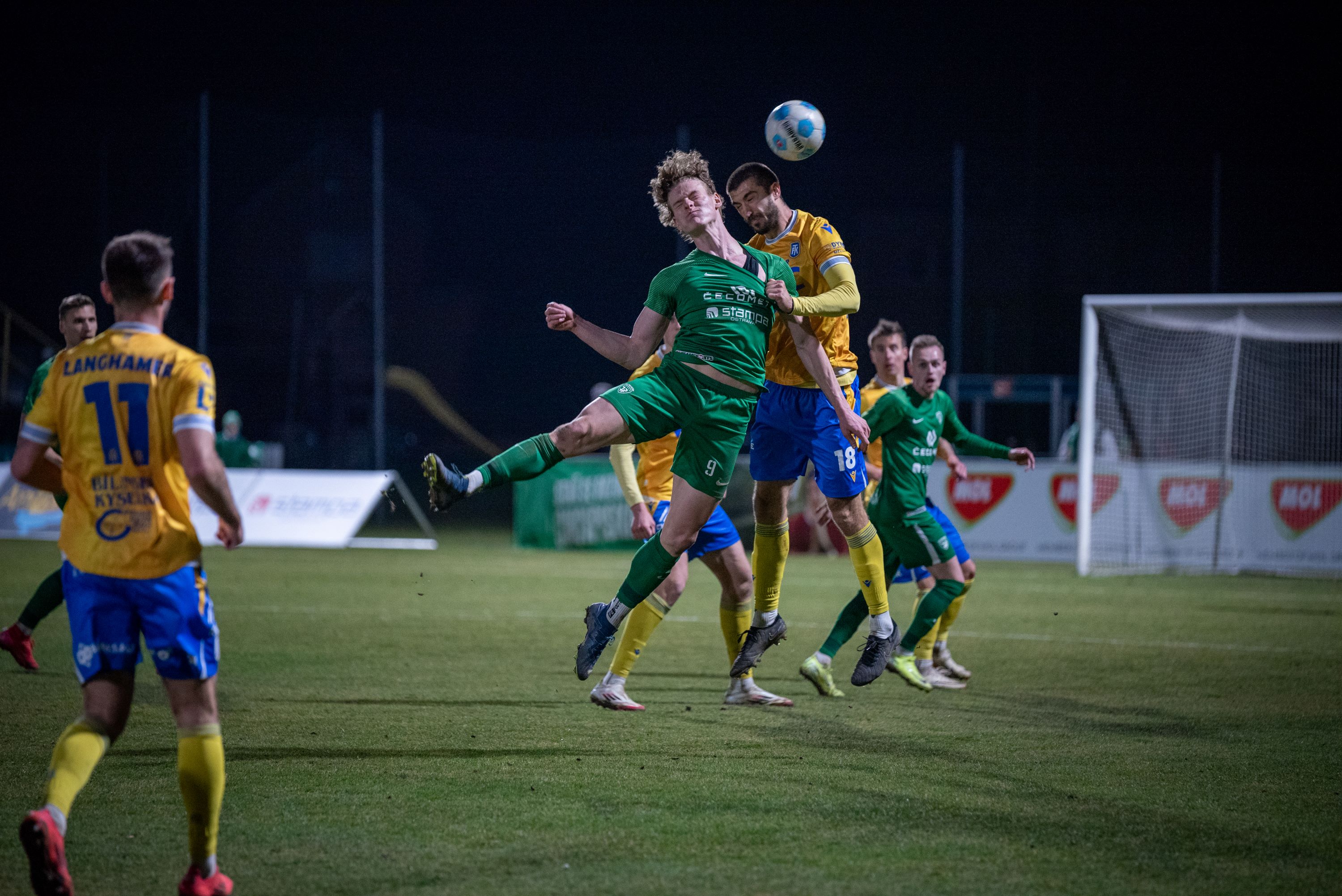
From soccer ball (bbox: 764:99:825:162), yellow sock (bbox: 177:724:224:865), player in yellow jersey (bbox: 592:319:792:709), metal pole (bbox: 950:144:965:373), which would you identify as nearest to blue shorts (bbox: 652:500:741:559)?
player in yellow jersey (bbox: 592:319:792:709)

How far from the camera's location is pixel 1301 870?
146 inches

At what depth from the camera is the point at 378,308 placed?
2377 cm

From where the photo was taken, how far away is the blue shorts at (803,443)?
6.35 m

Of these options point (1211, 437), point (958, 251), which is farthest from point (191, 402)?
point (958, 251)

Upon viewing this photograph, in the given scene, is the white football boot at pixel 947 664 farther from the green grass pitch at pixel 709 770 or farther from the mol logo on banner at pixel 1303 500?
the mol logo on banner at pixel 1303 500

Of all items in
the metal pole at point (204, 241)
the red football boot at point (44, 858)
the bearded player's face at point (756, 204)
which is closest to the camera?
the red football boot at point (44, 858)

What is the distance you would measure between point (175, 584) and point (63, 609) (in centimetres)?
852

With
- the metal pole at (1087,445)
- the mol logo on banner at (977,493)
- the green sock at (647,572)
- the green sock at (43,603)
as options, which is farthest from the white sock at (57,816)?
the mol logo on banner at (977,493)

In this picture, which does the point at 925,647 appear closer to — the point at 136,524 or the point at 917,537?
the point at 917,537

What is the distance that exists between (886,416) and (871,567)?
1074 mm

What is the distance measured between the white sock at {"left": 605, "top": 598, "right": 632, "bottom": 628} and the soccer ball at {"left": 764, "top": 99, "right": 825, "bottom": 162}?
246cm

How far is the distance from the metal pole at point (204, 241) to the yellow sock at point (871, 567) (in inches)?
758

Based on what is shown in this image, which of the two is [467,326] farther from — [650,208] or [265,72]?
[265,72]

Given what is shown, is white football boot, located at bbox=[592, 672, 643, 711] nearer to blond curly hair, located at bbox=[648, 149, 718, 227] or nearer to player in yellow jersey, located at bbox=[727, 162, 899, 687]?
player in yellow jersey, located at bbox=[727, 162, 899, 687]
